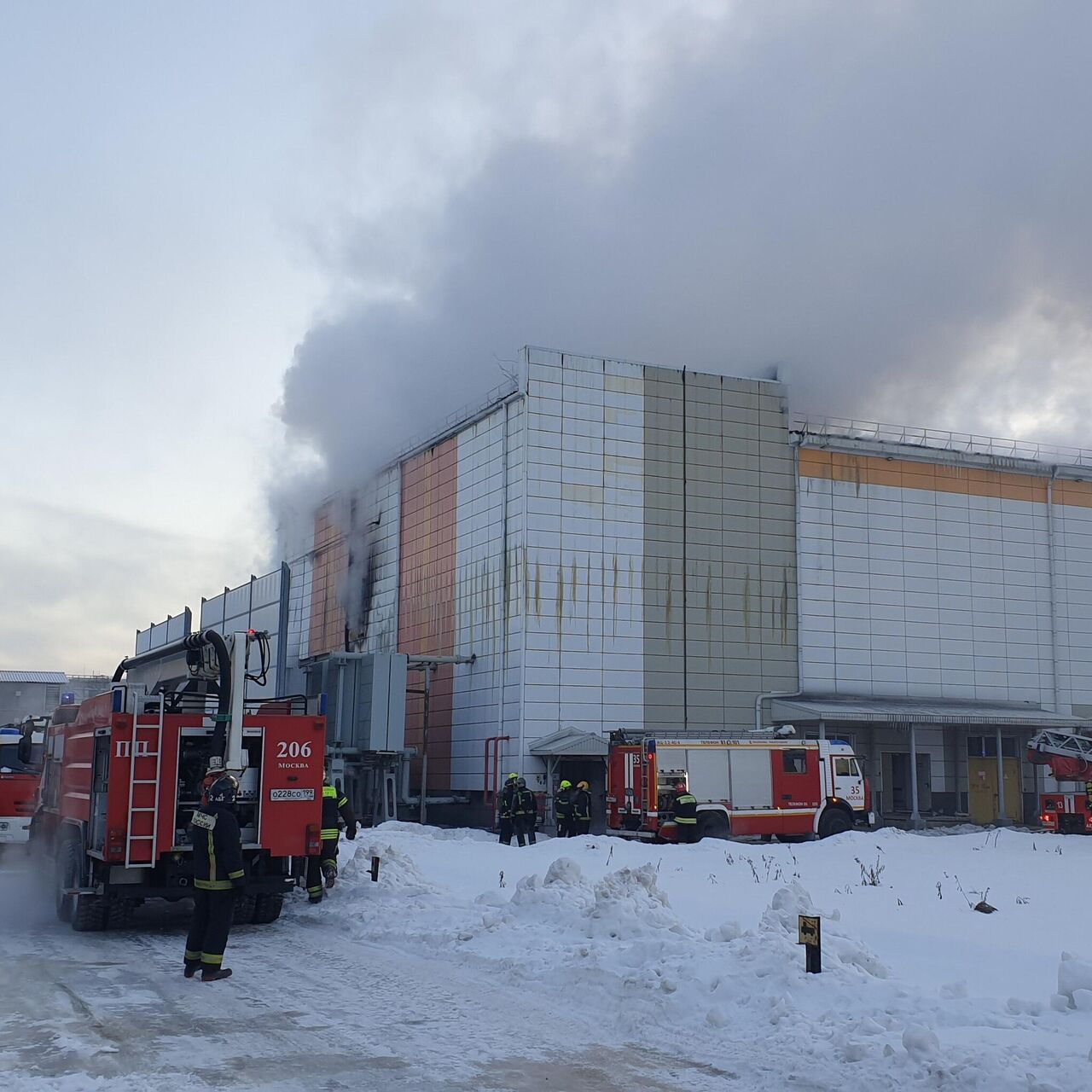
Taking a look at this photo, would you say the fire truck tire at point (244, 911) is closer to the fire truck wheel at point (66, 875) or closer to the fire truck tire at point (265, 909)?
the fire truck tire at point (265, 909)

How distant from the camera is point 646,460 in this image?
34969mm

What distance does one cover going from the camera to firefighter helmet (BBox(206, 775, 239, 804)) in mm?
9906

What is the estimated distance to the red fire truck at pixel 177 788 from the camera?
465 inches

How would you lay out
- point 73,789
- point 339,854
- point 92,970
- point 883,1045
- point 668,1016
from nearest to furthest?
point 883,1045 → point 668,1016 → point 92,970 → point 73,789 → point 339,854

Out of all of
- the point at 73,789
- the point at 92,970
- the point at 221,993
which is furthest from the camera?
the point at 73,789

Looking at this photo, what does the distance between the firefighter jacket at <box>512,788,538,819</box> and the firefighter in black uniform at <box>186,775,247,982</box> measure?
1489cm

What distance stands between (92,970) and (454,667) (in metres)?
26.0

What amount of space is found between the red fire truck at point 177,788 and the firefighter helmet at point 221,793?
1.11 meters

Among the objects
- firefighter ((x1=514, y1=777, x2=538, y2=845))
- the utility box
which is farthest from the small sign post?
the utility box

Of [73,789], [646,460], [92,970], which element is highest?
[646,460]

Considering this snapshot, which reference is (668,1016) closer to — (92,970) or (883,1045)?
(883,1045)

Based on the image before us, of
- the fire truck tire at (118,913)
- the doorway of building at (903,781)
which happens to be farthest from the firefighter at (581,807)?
the doorway of building at (903,781)

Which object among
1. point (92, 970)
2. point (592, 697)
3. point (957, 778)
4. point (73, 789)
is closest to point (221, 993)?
point (92, 970)

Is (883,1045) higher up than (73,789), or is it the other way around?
(73,789)
